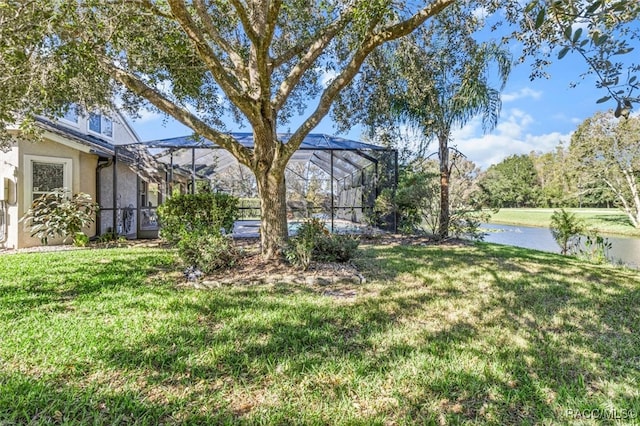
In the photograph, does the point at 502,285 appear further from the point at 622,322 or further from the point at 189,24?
the point at 189,24

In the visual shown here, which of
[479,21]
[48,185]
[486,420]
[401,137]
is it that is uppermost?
[479,21]

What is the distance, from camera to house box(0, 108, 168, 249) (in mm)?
8180

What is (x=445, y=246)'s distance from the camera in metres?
9.03

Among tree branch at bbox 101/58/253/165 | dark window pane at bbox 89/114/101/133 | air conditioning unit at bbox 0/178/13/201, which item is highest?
dark window pane at bbox 89/114/101/133

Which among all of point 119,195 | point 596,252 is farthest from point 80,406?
point 119,195

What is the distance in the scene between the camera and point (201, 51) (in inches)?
189

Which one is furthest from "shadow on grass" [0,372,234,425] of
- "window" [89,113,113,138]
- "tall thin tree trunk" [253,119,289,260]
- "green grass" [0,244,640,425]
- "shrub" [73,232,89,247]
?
"window" [89,113,113,138]

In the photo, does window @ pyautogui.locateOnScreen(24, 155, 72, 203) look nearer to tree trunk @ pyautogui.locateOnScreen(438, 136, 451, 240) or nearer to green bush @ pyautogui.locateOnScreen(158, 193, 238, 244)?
green bush @ pyautogui.locateOnScreen(158, 193, 238, 244)

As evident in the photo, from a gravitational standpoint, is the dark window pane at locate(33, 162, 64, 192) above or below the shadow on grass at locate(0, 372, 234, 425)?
above

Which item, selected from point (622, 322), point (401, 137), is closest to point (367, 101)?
point (401, 137)

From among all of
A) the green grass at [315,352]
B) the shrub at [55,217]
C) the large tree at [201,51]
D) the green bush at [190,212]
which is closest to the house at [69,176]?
the shrub at [55,217]

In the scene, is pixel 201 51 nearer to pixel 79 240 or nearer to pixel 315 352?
pixel 315 352

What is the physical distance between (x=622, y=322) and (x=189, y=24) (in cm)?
673

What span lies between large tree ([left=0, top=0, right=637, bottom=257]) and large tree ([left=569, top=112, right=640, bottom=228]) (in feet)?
69.2
